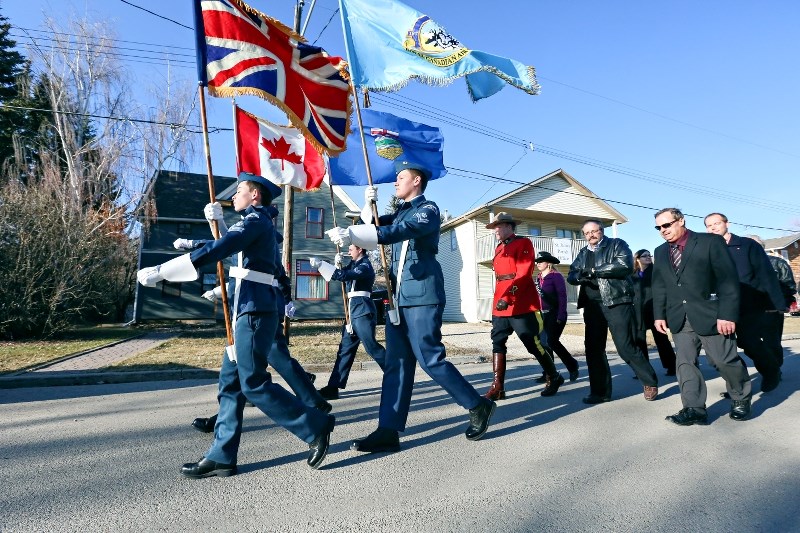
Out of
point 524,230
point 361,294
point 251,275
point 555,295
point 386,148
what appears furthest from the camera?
point 524,230

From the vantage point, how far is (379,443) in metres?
3.31

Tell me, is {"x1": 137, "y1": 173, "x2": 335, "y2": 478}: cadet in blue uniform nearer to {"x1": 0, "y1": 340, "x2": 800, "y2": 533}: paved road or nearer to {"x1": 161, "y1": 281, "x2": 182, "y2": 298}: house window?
{"x1": 0, "y1": 340, "x2": 800, "y2": 533}: paved road

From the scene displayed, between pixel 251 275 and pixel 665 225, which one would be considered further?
pixel 665 225

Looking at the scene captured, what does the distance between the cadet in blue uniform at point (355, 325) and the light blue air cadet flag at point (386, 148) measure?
235cm

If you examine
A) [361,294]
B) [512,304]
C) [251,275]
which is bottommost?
[512,304]

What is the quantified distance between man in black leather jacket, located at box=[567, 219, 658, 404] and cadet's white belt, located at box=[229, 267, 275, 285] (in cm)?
334

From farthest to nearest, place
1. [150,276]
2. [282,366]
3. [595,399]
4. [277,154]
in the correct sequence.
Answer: [277,154] → [595,399] → [282,366] → [150,276]

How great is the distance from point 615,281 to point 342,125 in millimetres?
3469

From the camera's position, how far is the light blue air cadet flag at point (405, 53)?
5.23 m

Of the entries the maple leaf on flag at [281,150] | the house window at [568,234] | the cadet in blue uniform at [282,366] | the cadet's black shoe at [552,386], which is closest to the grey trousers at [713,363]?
the cadet's black shoe at [552,386]

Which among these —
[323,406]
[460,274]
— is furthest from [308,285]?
[323,406]

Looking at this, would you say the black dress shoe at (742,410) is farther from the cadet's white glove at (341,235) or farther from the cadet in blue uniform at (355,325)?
the cadet's white glove at (341,235)

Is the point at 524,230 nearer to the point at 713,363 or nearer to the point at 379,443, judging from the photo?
the point at 713,363

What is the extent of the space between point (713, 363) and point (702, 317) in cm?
46
